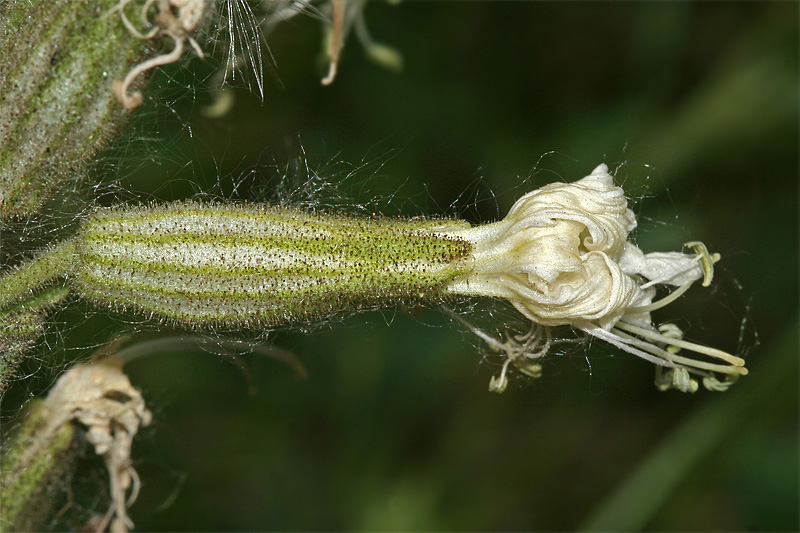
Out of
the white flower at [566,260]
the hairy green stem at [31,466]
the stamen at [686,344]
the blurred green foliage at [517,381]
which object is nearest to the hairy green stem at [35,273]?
the hairy green stem at [31,466]

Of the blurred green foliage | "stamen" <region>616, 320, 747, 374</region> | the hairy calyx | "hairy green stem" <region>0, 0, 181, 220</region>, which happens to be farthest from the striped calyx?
the blurred green foliage


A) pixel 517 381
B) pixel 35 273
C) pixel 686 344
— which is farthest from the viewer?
pixel 517 381

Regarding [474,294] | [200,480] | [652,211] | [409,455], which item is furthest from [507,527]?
[474,294]

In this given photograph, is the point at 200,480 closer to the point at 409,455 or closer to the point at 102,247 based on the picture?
the point at 409,455

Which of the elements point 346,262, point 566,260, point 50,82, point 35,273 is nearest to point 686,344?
point 566,260

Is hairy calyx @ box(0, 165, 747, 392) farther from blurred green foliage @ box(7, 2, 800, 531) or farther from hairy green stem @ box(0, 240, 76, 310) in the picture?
blurred green foliage @ box(7, 2, 800, 531)

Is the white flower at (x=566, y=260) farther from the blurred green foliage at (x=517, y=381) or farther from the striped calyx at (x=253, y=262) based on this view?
the blurred green foliage at (x=517, y=381)

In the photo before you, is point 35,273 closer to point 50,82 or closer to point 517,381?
point 50,82
